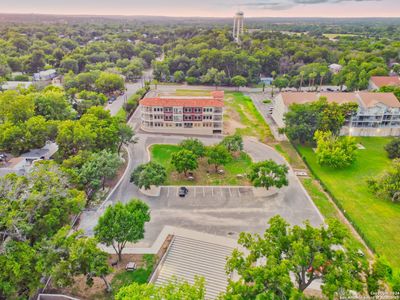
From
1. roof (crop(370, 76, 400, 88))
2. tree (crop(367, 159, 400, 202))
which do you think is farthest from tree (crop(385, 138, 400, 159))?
roof (crop(370, 76, 400, 88))

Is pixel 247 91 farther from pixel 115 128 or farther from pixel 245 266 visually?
pixel 245 266

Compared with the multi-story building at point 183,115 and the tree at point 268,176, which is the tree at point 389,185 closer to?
the tree at point 268,176

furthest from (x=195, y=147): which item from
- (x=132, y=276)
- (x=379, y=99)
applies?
(x=379, y=99)

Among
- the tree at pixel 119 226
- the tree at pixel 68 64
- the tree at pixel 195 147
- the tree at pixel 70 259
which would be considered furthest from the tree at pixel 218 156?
the tree at pixel 68 64

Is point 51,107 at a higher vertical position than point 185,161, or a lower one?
higher

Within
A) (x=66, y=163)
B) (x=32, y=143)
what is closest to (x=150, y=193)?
(x=66, y=163)

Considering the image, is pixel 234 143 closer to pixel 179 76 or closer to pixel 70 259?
pixel 70 259
